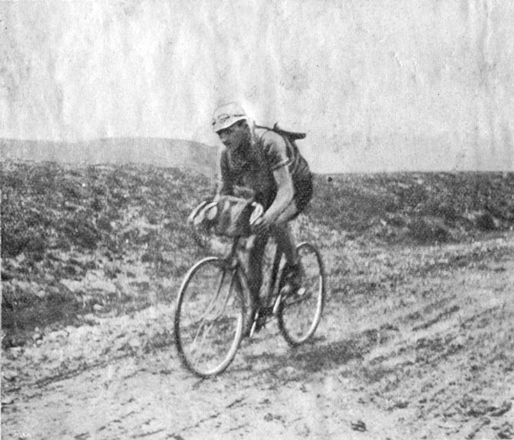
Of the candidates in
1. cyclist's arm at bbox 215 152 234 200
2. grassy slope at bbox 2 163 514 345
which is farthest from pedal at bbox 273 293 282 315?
cyclist's arm at bbox 215 152 234 200

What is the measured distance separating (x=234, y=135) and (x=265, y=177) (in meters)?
0.18

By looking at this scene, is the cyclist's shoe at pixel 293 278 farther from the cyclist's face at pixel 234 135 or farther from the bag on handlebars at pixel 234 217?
the cyclist's face at pixel 234 135

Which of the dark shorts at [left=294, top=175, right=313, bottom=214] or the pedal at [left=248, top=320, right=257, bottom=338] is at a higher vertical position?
the dark shorts at [left=294, top=175, right=313, bottom=214]

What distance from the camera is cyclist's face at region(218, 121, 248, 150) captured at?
2698 millimetres

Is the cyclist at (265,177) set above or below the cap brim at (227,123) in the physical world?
below

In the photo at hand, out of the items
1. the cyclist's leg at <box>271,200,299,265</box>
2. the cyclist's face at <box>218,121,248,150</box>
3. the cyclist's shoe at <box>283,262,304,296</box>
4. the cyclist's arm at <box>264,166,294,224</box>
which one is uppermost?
the cyclist's face at <box>218,121,248,150</box>

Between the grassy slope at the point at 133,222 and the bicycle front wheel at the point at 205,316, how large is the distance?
7 centimetres

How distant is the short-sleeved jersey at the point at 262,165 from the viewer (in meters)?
2.67

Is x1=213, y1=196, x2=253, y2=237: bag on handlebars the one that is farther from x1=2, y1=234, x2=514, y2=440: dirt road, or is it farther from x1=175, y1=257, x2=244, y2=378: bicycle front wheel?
x1=2, y1=234, x2=514, y2=440: dirt road

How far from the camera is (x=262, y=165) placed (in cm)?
267

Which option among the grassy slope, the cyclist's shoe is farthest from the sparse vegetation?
the cyclist's shoe

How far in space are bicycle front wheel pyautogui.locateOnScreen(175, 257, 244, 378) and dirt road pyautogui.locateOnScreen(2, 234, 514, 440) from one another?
0.14ft

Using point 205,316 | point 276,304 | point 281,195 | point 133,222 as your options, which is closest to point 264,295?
point 276,304

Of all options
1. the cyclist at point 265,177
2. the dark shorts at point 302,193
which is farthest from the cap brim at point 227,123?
the dark shorts at point 302,193
